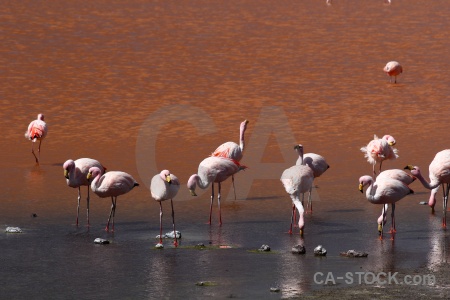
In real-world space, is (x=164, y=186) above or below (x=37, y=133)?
below

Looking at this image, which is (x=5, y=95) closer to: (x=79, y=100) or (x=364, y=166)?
(x=79, y=100)

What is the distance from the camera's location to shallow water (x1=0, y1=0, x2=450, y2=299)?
39.6 ft

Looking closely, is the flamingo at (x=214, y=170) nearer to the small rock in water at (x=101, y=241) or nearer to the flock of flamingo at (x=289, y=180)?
the flock of flamingo at (x=289, y=180)

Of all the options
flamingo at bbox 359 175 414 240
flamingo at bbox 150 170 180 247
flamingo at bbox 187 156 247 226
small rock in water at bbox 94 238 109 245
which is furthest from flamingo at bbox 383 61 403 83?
small rock in water at bbox 94 238 109 245

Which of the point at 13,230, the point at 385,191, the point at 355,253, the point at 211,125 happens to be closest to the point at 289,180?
the point at 385,191

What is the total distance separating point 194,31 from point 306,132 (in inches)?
410

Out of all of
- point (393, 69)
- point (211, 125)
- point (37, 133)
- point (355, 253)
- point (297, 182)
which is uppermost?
point (393, 69)

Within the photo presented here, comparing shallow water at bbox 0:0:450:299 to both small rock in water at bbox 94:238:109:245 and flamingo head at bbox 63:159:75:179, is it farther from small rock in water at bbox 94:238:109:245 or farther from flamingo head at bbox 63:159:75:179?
flamingo head at bbox 63:159:75:179

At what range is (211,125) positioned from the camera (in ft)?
71.7

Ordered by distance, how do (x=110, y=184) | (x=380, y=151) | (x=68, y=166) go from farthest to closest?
1. (x=380, y=151)
2. (x=68, y=166)
3. (x=110, y=184)

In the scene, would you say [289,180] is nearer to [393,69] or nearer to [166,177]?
[166,177]

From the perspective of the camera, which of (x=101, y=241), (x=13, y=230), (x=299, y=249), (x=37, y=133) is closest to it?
(x=299, y=249)

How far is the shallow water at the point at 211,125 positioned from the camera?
12070 millimetres

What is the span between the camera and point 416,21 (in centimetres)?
3222
